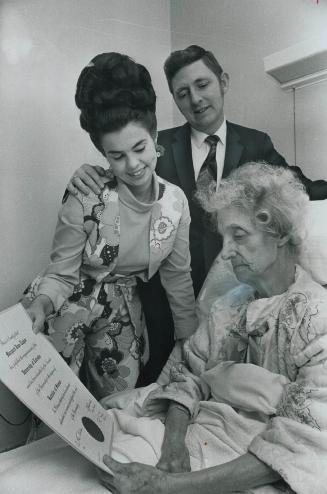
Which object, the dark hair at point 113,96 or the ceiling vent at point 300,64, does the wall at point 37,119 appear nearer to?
the dark hair at point 113,96

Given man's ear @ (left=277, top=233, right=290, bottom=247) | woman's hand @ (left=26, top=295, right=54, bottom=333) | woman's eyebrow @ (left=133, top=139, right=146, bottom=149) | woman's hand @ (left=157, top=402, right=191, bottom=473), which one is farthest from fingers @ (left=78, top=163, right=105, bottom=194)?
woman's hand @ (left=157, top=402, right=191, bottom=473)

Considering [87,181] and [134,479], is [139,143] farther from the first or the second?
[134,479]

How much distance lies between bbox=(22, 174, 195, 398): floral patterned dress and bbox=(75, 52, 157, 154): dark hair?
151 millimetres

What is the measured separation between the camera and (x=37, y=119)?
1545mm

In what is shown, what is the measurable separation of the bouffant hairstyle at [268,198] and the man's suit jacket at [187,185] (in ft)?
0.15

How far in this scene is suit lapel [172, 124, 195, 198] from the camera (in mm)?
1600

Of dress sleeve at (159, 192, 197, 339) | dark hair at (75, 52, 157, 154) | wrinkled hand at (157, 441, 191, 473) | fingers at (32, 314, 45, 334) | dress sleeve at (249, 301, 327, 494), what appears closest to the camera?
dress sleeve at (249, 301, 327, 494)

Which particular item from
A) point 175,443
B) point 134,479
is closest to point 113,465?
point 134,479

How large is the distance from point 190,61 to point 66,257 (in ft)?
2.17

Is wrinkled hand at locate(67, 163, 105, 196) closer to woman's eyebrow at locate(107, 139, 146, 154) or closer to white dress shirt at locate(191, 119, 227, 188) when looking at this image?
woman's eyebrow at locate(107, 139, 146, 154)

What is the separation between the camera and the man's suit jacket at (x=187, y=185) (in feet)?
5.14

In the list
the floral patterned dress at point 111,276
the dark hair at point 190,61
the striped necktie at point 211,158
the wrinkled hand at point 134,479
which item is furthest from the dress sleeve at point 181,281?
the wrinkled hand at point 134,479

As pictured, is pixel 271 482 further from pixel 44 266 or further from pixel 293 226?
pixel 44 266

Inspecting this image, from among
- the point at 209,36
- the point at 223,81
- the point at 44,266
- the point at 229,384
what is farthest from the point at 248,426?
the point at 209,36
